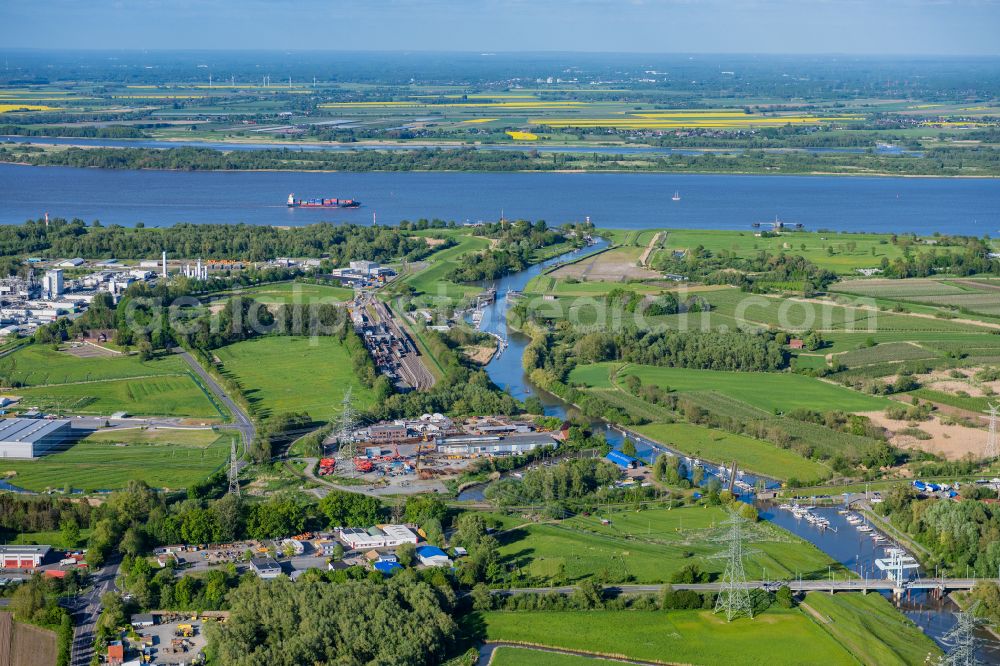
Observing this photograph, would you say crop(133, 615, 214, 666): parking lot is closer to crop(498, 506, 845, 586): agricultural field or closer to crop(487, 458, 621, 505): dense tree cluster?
crop(498, 506, 845, 586): agricultural field

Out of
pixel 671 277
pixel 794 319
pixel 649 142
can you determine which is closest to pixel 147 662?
pixel 794 319

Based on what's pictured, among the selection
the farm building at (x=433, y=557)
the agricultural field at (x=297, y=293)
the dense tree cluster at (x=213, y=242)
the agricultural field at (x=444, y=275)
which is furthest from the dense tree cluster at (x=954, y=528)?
the dense tree cluster at (x=213, y=242)

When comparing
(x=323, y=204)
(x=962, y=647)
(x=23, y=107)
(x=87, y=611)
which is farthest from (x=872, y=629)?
(x=23, y=107)

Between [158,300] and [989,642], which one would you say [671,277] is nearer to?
[158,300]

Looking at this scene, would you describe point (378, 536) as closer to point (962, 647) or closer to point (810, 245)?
A: point (962, 647)

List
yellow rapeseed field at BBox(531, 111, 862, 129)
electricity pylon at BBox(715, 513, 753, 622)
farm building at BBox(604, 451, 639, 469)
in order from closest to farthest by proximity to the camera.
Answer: electricity pylon at BBox(715, 513, 753, 622)
farm building at BBox(604, 451, 639, 469)
yellow rapeseed field at BBox(531, 111, 862, 129)

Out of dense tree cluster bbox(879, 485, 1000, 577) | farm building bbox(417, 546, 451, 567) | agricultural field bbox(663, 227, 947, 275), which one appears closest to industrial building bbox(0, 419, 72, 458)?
farm building bbox(417, 546, 451, 567)

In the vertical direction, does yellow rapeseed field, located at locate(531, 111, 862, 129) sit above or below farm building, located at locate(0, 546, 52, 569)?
above
